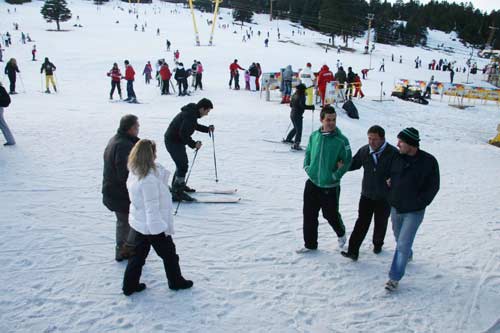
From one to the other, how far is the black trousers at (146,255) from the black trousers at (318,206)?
6.18ft

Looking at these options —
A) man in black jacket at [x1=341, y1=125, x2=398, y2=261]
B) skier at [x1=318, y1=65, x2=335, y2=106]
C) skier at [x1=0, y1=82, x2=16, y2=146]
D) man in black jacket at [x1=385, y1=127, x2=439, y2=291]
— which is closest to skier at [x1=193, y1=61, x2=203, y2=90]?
skier at [x1=318, y1=65, x2=335, y2=106]

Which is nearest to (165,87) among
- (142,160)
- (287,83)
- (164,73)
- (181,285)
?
(164,73)

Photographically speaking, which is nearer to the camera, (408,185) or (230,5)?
(408,185)

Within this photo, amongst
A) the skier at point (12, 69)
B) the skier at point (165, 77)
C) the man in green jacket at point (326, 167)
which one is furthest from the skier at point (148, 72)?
the man in green jacket at point (326, 167)

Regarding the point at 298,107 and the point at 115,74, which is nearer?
the point at 298,107

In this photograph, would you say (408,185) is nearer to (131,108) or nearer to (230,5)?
(131,108)

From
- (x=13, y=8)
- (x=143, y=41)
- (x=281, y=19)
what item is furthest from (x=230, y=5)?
(x=143, y=41)

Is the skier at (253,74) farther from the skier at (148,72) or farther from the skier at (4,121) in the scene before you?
the skier at (4,121)

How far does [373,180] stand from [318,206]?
0.83 m

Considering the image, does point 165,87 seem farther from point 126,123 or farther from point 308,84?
point 126,123

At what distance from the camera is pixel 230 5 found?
360 feet

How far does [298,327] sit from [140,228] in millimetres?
1855

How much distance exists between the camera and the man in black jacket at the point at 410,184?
4.18 metres

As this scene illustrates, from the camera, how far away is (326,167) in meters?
5.05
